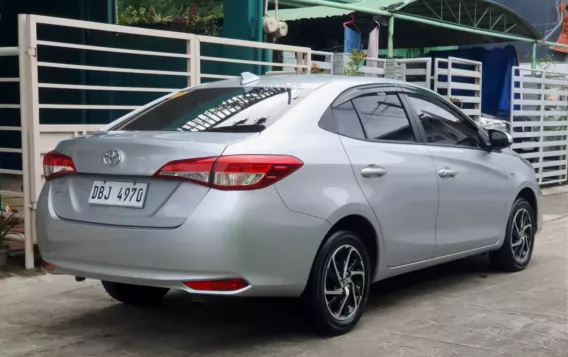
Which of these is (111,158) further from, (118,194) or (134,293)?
(134,293)

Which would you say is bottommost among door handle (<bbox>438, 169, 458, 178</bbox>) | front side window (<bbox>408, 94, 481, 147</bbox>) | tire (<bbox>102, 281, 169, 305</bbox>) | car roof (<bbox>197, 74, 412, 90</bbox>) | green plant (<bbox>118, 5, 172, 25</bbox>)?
tire (<bbox>102, 281, 169, 305</bbox>)

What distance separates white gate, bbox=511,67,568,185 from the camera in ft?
41.7

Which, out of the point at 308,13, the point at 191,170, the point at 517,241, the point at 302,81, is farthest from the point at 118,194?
the point at 308,13

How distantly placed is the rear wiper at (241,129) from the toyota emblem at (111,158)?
0.56 metres

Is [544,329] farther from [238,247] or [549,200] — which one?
[549,200]

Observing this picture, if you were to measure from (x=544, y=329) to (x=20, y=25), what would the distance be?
4582 mm

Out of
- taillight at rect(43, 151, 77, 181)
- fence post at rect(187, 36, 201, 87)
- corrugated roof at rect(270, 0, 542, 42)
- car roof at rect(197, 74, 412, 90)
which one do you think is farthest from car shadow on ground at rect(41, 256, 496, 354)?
corrugated roof at rect(270, 0, 542, 42)

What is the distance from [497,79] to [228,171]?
470 inches

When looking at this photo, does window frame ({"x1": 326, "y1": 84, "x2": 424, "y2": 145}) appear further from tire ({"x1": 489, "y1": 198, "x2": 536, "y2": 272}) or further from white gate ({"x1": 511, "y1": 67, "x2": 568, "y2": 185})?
white gate ({"x1": 511, "y1": 67, "x2": 568, "y2": 185})

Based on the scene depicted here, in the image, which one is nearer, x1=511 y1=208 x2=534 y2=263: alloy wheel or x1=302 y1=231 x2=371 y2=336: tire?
x1=302 y1=231 x2=371 y2=336: tire

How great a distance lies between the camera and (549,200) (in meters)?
12.0

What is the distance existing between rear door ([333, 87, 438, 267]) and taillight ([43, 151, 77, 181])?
5.45ft

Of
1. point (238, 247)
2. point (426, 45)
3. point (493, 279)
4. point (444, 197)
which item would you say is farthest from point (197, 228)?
point (426, 45)

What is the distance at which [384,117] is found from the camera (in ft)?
17.5
